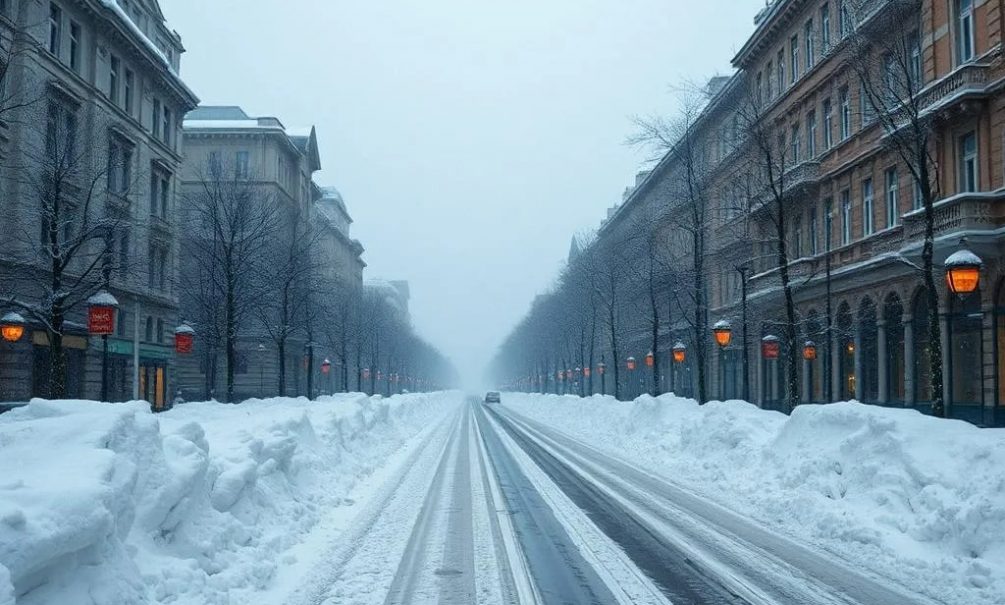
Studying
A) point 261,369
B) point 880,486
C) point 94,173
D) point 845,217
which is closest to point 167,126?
point 94,173

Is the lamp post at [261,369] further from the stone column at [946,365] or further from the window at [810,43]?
the stone column at [946,365]

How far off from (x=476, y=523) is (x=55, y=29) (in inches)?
1229

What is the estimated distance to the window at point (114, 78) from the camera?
39.1 metres

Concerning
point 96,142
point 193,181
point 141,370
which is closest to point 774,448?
point 96,142

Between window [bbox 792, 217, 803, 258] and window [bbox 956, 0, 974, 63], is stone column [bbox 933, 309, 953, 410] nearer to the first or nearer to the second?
window [bbox 956, 0, 974, 63]

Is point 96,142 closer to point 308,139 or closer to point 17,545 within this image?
point 17,545

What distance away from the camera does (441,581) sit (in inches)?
329

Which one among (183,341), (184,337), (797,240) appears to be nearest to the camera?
(184,337)

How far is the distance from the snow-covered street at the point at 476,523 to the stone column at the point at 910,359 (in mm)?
13897

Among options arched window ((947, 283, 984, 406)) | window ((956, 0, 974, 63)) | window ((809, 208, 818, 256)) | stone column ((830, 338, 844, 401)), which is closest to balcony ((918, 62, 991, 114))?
window ((956, 0, 974, 63))

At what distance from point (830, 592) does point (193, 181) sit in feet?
211

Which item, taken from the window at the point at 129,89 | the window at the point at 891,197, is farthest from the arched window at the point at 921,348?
the window at the point at 129,89

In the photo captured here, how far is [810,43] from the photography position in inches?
1419

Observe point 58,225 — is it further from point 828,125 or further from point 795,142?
→ point 795,142
